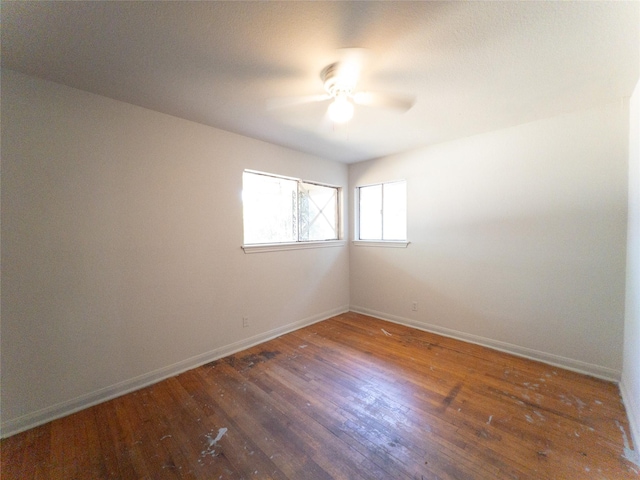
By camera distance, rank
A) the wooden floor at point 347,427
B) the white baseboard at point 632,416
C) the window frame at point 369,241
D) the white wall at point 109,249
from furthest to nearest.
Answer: the window frame at point 369,241 < the white wall at point 109,249 < the white baseboard at point 632,416 < the wooden floor at point 347,427

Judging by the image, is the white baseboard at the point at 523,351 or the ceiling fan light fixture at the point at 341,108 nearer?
the ceiling fan light fixture at the point at 341,108

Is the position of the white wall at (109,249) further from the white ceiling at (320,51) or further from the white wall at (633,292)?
the white wall at (633,292)

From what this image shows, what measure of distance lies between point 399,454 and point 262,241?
239 centimetres

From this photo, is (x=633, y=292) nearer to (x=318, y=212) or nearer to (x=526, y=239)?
(x=526, y=239)

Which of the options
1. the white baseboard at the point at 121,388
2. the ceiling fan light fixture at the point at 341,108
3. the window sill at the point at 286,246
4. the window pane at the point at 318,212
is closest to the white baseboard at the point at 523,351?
the window sill at the point at 286,246

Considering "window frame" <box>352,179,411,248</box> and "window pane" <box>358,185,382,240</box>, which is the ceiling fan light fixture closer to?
"window frame" <box>352,179,411,248</box>

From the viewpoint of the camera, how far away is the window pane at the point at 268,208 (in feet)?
9.69

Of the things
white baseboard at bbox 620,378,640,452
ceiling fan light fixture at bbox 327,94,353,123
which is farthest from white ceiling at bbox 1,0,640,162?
white baseboard at bbox 620,378,640,452

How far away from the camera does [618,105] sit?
6.81 ft

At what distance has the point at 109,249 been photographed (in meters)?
1.99

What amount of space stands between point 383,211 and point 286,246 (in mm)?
1648

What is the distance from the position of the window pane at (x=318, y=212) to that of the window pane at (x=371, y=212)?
440mm

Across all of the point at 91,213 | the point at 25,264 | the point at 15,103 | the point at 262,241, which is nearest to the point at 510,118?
the point at 262,241

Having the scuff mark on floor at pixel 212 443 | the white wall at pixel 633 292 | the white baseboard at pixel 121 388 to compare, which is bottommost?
the scuff mark on floor at pixel 212 443
